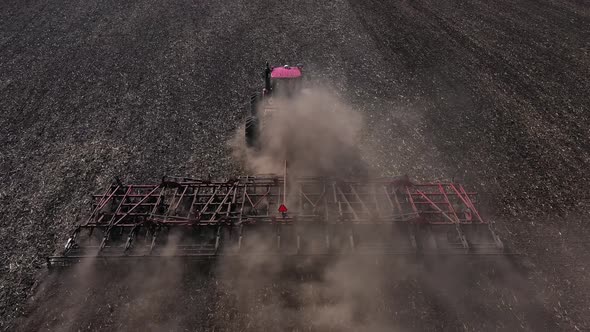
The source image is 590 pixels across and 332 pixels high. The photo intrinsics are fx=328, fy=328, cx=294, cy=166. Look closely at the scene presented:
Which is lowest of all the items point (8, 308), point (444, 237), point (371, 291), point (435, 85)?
point (8, 308)

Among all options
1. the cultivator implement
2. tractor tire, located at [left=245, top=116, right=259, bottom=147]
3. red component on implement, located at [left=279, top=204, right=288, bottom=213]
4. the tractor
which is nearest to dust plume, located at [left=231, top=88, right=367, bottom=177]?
the tractor

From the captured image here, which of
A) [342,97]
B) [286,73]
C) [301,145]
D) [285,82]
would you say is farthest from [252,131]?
[342,97]

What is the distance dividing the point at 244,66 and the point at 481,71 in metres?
14.7

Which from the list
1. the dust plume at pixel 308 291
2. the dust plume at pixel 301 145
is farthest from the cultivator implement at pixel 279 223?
the dust plume at pixel 301 145

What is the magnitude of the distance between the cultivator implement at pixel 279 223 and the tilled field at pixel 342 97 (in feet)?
2.64

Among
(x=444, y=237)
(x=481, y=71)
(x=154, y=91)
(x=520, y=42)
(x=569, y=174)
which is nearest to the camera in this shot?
(x=444, y=237)

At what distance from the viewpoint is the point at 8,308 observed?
377 inches

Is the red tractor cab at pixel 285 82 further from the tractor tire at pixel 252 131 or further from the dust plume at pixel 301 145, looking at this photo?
the tractor tire at pixel 252 131

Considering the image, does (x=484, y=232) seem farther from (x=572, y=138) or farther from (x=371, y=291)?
(x=572, y=138)

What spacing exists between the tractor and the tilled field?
1741 millimetres

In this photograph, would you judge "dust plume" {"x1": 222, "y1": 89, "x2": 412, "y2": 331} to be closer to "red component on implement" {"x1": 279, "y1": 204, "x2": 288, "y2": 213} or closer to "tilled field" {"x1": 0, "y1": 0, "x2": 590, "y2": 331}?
"tilled field" {"x1": 0, "y1": 0, "x2": 590, "y2": 331}

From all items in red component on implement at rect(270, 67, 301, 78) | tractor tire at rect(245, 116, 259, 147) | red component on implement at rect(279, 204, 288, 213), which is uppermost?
red component on implement at rect(270, 67, 301, 78)

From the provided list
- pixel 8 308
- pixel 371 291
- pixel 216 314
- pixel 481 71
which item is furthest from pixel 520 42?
pixel 8 308

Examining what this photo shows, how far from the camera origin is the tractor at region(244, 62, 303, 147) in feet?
45.6
